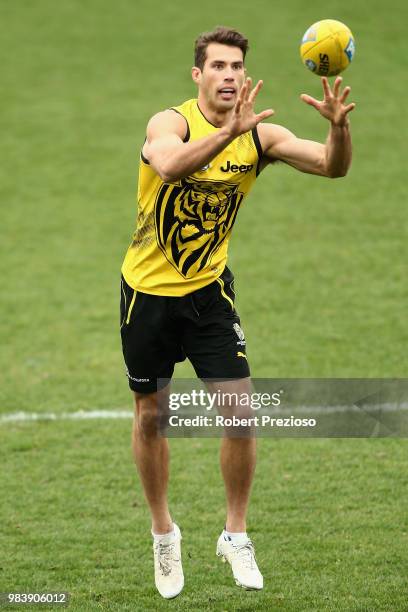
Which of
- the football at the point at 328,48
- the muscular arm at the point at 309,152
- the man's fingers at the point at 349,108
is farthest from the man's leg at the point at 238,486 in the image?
the football at the point at 328,48

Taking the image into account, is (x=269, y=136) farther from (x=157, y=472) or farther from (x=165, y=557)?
(x=165, y=557)

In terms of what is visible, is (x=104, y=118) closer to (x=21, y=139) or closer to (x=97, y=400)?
(x=21, y=139)

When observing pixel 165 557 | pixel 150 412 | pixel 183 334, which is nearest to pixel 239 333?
pixel 183 334

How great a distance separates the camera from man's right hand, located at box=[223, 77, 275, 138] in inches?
225

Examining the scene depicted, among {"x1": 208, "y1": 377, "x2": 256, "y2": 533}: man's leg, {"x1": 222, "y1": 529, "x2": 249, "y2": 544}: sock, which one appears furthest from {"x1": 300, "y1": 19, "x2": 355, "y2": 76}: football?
{"x1": 222, "y1": 529, "x2": 249, "y2": 544}: sock

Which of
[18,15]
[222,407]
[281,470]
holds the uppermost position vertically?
[18,15]

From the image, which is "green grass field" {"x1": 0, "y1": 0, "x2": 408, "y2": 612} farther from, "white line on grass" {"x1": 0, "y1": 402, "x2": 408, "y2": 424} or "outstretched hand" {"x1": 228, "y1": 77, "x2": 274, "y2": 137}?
"outstretched hand" {"x1": 228, "y1": 77, "x2": 274, "y2": 137}

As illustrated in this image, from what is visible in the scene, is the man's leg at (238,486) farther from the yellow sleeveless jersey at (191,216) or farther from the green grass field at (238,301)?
the yellow sleeveless jersey at (191,216)

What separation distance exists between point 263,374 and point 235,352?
14.0ft

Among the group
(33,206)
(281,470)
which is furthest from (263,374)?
(33,206)

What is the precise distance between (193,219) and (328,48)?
1277mm

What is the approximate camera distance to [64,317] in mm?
12586

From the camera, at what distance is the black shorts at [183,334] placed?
258 inches

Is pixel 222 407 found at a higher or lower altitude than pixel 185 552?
higher
